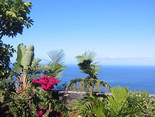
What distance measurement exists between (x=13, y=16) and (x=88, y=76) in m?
3.30

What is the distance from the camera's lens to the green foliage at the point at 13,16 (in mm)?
6410

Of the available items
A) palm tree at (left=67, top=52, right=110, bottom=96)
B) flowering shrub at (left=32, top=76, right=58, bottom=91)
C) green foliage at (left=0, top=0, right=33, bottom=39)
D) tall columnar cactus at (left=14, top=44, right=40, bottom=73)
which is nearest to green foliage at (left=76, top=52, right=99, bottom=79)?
palm tree at (left=67, top=52, right=110, bottom=96)

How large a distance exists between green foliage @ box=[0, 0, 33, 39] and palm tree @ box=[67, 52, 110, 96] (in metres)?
2.89

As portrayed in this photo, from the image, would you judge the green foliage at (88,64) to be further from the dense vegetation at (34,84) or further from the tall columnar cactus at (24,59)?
the tall columnar cactus at (24,59)

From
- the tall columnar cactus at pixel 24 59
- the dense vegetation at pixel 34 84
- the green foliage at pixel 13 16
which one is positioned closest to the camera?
the dense vegetation at pixel 34 84

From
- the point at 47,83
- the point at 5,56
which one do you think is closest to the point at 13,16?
the point at 5,56

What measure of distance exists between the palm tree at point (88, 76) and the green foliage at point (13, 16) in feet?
9.49

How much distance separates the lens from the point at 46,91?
16.6 feet

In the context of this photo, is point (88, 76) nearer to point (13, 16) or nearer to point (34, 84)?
point (34, 84)

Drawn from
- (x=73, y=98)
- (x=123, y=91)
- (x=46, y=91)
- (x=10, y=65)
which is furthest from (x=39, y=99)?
(x=123, y=91)

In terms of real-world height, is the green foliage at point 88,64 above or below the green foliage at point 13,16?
below

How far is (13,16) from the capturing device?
6254 mm

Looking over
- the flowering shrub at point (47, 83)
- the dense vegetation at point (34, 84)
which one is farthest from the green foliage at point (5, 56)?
the flowering shrub at point (47, 83)

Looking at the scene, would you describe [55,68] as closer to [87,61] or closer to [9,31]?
[87,61]
